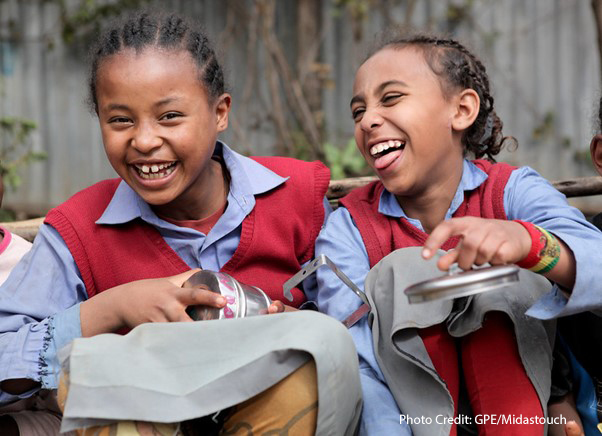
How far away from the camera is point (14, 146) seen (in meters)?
5.43

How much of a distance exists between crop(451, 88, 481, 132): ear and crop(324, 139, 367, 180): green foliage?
10.1ft

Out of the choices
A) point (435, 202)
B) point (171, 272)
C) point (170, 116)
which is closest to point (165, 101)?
point (170, 116)

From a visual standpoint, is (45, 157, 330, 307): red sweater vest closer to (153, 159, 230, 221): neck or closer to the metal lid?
(153, 159, 230, 221): neck

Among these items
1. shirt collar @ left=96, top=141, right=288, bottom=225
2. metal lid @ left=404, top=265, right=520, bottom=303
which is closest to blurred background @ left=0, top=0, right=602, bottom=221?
shirt collar @ left=96, top=141, right=288, bottom=225

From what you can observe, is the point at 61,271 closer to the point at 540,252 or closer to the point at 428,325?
the point at 428,325

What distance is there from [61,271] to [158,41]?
65 cm

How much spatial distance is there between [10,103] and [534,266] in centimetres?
486

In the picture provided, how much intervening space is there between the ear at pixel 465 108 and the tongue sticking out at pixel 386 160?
22cm

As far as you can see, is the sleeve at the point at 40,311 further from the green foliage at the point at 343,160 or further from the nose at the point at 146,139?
the green foliage at the point at 343,160

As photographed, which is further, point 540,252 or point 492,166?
point 492,166

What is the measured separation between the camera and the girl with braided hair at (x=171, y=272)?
5.02 feet

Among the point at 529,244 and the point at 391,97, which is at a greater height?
the point at 391,97

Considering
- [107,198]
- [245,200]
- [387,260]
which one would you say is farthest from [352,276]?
[107,198]

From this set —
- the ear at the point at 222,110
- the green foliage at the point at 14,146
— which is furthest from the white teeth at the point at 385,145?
the green foliage at the point at 14,146
